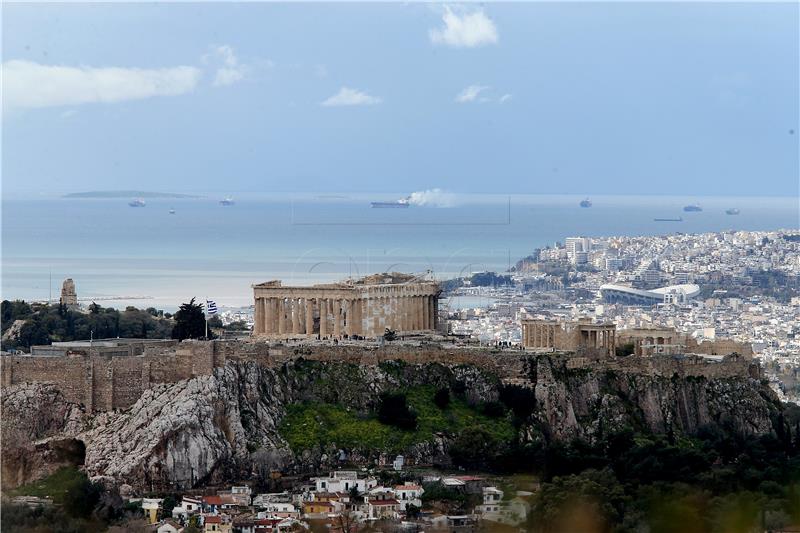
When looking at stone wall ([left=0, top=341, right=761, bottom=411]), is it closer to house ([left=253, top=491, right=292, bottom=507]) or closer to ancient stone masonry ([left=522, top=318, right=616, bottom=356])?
ancient stone masonry ([left=522, top=318, right=616, bottom=356])

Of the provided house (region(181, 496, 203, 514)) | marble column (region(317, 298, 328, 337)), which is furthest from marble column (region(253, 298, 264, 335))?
house (region(181, 496, 203, 514))

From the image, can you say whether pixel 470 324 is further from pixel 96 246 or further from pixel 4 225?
pixel 4 225

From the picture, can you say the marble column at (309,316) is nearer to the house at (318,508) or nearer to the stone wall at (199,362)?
the stone wall at (199,362)

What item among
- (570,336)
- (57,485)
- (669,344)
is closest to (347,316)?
(570,336)

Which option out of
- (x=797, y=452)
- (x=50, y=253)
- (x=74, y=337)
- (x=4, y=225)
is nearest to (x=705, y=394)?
(x=797, y=452)

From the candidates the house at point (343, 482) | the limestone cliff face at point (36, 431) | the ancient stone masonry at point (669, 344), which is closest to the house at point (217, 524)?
the house at point (343, 482)
